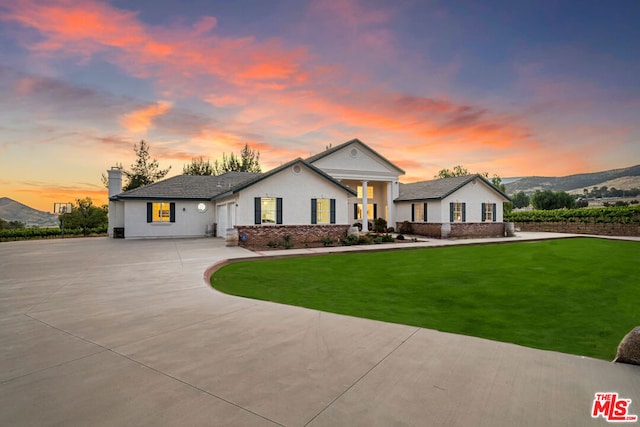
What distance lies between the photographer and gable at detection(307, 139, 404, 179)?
25953 millimetres

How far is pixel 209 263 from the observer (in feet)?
37.0

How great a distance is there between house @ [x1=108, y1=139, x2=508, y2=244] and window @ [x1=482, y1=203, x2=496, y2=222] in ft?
0.29

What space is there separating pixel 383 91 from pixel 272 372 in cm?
1922

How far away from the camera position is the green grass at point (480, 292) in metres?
5.17

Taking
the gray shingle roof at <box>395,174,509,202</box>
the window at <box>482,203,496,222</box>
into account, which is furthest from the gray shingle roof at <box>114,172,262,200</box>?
the window at <box>482,203,496,222</box>

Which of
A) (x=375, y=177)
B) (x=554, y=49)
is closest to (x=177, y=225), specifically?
(x=375, y=177)

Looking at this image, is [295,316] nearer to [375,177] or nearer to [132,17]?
[132,17]

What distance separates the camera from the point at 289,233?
19.3 meters

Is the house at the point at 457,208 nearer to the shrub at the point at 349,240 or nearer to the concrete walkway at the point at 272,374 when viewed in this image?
the shrub at the point at 349,240

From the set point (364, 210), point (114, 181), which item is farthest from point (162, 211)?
point (364, 210)

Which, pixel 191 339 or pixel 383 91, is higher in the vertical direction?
pixel 383 91

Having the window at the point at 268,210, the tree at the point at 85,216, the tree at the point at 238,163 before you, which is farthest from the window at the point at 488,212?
the tree at the point at 238,163

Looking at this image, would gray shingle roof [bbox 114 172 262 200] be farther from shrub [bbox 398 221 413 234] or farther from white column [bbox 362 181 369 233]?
shrub [bbox 398 221 413 234]

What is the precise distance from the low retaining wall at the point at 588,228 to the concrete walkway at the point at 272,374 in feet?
105
